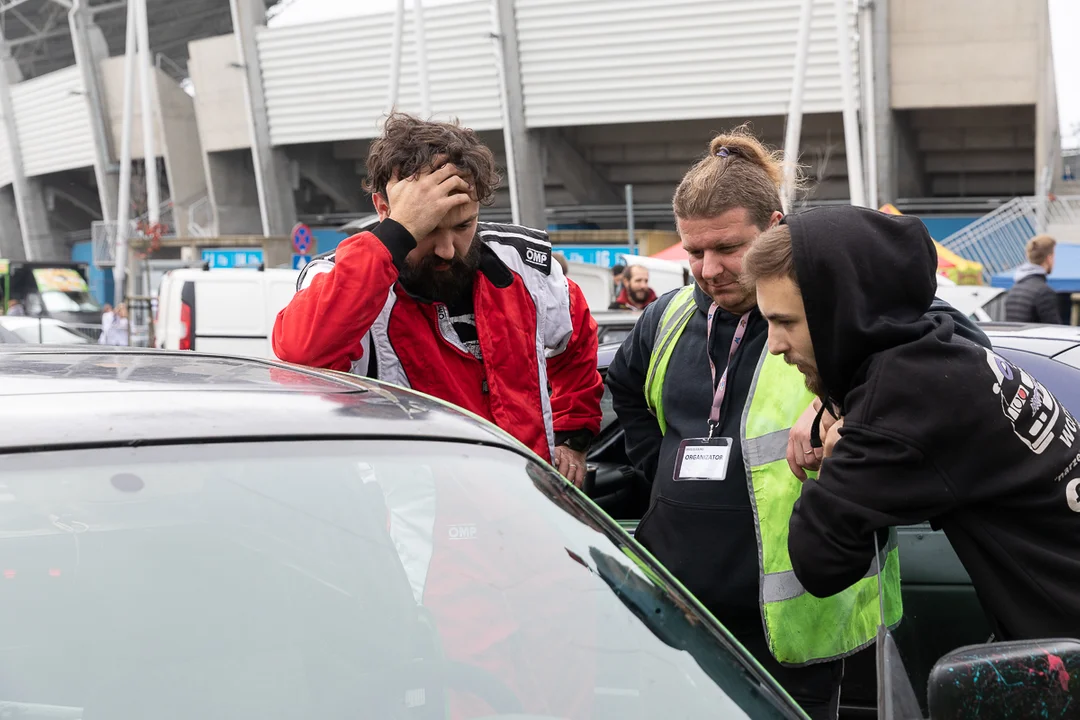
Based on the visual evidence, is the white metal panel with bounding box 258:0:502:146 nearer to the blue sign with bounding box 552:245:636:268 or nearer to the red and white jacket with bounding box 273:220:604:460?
the blue sign with bounding box 552:245:636:268

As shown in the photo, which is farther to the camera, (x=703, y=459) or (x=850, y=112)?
(x=850, y=112)

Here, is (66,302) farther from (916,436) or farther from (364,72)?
(916,436)

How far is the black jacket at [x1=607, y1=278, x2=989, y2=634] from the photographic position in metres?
2.45

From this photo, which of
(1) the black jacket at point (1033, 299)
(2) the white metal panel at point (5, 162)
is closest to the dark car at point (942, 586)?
(1) the black jacket at point (1033, 299)

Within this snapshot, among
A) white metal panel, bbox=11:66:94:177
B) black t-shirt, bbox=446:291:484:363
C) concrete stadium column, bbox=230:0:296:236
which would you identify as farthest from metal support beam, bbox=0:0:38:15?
black t-shirt, bbox=446:291:484:363

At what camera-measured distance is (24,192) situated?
120 feet

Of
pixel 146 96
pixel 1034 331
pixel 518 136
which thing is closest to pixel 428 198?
pixel 1034 331

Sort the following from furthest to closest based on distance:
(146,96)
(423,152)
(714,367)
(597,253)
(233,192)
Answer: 1. (233,192)
2. (146,96)
3. (597,253)
4. (423,152)
5. (714,367)

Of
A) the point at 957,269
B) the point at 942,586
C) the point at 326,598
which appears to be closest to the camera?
the point at 326,598

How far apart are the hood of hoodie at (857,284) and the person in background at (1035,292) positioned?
7.01 meters

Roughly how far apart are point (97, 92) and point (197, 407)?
33.9 m

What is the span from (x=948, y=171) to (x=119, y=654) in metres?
23.7

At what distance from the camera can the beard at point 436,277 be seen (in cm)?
275

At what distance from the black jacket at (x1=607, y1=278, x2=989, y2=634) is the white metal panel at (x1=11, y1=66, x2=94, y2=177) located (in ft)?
108
